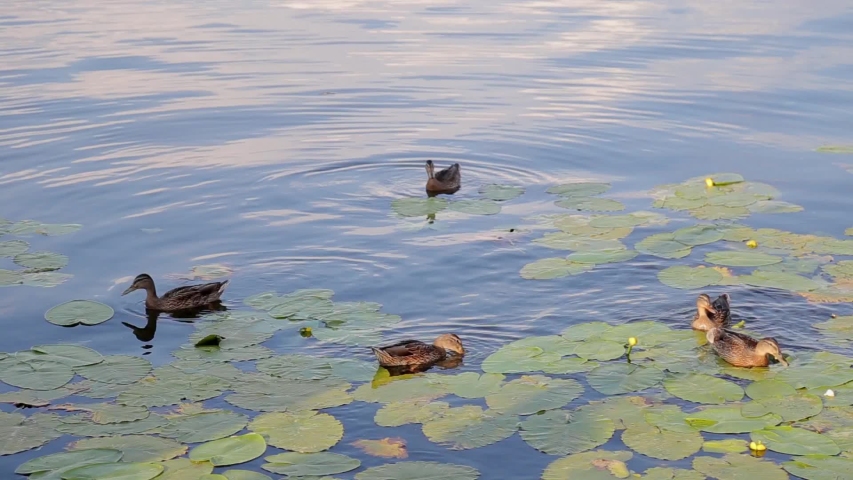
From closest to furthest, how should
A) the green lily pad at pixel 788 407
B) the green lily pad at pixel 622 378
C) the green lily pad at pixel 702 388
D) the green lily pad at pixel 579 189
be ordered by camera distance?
the green lily pad at pixel 788 407 < the green lily pad at pixel 702 388 < the green lily pad at pixel 622 378 < the green lily pad at pixel 579 189

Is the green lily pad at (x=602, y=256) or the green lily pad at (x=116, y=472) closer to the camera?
the green lily pad at (x=116, y=472)

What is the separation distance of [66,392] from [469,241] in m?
5.75

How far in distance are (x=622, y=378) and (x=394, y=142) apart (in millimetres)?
9723

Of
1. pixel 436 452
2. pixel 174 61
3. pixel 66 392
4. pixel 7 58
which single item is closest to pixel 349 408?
pixel 436 452

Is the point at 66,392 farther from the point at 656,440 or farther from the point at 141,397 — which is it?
the point at 656,440

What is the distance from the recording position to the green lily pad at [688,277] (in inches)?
462

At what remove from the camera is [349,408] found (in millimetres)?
9125

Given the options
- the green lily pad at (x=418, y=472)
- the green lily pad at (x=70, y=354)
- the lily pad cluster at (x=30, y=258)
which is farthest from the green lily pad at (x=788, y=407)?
the lily pad cluster at (x=30, y=258)

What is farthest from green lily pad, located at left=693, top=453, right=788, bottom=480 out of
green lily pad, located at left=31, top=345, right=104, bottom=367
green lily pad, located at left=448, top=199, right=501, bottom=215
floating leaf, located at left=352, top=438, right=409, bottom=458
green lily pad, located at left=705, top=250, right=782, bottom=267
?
green lily pad, located at left=448, top=199, right=501, bottom=215

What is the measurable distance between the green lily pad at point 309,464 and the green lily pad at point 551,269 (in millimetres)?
4465

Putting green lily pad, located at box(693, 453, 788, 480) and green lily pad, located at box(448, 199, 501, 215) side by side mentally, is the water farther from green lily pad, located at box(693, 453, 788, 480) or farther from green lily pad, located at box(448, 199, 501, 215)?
green lily pad, located at box(693, 453, 788, 480)

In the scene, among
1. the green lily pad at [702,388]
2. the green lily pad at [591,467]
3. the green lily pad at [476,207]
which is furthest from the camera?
the green lily pad at [476,207]

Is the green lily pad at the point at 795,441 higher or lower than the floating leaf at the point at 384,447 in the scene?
higher

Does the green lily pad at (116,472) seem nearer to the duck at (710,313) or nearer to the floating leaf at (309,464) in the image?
the floating leaf at (309,464)
